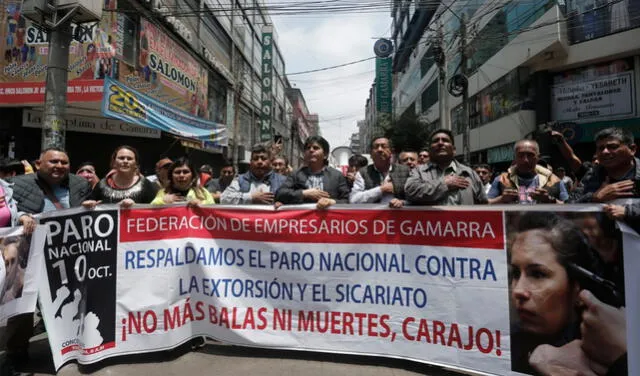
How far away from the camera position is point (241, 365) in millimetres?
3092

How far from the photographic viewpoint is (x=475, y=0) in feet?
73.4

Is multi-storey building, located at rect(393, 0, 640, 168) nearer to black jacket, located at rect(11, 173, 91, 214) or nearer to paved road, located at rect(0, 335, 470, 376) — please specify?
paved road, located at rect(0, 335, 470, 376)

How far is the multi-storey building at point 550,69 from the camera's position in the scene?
13781 millimetres

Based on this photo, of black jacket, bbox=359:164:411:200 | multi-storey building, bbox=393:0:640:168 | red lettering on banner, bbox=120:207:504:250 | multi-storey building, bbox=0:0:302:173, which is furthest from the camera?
multi-storey building, bbox=393:0:640:168

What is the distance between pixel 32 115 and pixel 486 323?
10.5m

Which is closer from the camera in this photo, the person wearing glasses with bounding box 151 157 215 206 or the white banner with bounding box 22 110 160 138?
the person wearing glasses with bounding box 151 157 215 206

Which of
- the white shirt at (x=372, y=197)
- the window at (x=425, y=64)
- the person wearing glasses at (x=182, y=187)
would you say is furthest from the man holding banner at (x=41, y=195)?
the window at (x=425, y=64)

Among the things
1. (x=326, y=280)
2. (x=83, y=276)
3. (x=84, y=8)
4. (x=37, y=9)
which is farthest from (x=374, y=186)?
(x=37, y=9)

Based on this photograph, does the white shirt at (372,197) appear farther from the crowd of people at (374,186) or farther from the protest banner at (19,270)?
the protest banner at (19,270)

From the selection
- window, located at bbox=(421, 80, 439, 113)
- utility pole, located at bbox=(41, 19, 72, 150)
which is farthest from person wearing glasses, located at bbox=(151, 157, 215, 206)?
window, located at bbox=(421, 80, 439, 113)

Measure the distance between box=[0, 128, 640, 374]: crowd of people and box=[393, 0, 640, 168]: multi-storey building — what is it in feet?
30.1

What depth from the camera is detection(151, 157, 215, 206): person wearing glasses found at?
356 centimetres

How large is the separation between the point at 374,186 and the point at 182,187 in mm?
1774

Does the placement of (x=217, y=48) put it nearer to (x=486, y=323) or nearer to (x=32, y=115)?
(x=32, y=115)
